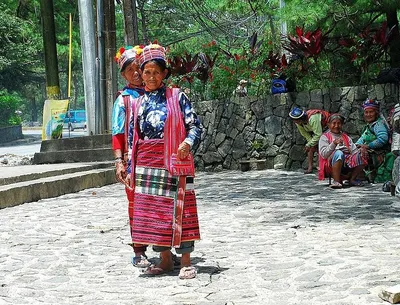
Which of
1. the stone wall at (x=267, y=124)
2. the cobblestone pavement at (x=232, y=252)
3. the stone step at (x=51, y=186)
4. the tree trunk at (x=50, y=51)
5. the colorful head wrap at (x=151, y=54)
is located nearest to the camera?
the cobblestone pavement at (x=232, y=252)

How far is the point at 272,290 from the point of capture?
15.9ft

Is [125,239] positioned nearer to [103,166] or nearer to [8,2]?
[103,166]

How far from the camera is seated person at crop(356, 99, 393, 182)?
10578 millimetres

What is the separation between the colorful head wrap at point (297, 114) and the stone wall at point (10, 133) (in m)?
25.2

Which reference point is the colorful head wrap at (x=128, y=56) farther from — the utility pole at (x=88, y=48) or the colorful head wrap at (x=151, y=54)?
the utility pole at (x=88, y=48)

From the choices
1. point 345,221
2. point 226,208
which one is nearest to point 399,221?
point 345,221

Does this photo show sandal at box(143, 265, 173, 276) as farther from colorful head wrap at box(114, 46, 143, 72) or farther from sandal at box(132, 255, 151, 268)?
colorful head wrap at box(114, 46, 143, 72)

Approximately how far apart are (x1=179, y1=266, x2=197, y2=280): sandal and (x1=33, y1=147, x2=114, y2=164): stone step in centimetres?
1017

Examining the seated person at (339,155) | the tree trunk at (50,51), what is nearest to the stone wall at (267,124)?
the seated person at (339,155)

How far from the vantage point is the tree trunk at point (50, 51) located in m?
18.2

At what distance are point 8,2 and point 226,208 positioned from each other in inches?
1029

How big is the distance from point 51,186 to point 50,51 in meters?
7.87

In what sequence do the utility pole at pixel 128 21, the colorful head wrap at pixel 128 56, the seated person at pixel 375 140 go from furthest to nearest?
the utility pole at pixel 128 21
the seated person at pixel 375 140
the colorful head wrap at pixel 128 56

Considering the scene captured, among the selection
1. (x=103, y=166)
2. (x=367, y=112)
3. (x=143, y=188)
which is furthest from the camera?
(x=103, y=166)
